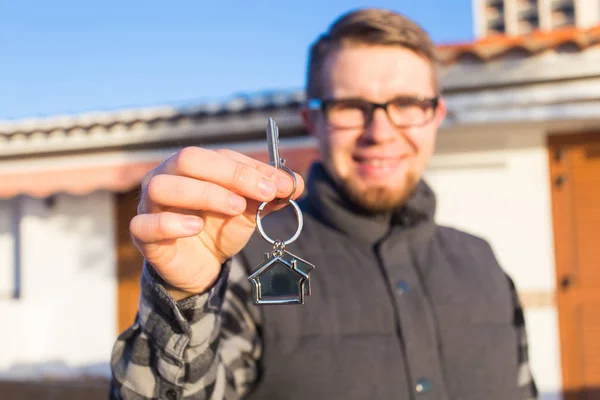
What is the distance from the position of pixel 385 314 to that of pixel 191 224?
0.93 metres

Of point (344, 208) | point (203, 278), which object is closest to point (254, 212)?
point (203, 278)

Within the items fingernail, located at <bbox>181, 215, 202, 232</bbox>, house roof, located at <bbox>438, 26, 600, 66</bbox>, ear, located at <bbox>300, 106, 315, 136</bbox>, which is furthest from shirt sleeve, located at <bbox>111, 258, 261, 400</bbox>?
house roof, located at <bbox>438, 26, 600, 66</bbox>

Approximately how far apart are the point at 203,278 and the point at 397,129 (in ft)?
3.17

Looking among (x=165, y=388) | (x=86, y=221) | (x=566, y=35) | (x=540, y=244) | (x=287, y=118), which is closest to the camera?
(x=165, y=388)

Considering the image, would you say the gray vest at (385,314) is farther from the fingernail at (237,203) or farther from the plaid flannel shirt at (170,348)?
the fingernail at (237,203)

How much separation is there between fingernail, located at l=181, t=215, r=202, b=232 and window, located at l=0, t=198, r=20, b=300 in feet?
23.2

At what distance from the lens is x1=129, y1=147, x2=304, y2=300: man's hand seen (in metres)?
0.91

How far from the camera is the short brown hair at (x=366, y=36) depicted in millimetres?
1762

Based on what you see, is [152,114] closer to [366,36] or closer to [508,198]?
[508,198]

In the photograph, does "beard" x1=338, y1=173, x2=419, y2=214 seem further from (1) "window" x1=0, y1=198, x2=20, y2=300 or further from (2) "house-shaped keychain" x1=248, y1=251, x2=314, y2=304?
(1) "window" x1=0, y1=198, x2=20, y2=300

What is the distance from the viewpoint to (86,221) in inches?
263

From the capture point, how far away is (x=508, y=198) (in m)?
5.09

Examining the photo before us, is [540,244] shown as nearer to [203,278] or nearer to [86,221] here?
[203,278]

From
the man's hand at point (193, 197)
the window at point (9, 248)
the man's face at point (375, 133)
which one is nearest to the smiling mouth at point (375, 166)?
the man's face at point (375, 133)
